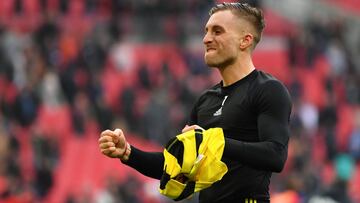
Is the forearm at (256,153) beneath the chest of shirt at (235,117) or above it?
beneath

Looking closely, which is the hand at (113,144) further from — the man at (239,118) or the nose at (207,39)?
the nose at (207,39)

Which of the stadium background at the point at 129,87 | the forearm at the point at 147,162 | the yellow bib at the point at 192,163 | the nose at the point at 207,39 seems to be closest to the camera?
the yellow bib at the point at 192,163

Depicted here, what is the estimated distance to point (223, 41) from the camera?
5.64 meters

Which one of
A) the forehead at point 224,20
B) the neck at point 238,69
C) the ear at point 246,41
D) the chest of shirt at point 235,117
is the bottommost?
the chest of shirt at point 235,117

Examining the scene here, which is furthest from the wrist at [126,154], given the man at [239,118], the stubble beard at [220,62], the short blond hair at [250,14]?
the short blond hair at [250,14]

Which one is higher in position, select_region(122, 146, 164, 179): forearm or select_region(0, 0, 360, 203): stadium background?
select_region(0, 0, 360, 203): stadium background

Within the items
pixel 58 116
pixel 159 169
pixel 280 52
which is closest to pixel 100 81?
pixel 58 116

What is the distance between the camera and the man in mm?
5320

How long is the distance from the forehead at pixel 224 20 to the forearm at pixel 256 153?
2.18 ft

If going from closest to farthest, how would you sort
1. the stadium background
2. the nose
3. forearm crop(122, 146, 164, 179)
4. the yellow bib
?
the yellow bib < the nose < forearm crop(122, 146, 164, 179) < the stadium background

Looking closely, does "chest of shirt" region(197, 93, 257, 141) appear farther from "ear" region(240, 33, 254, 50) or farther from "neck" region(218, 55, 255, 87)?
"ear" region(240, 33, 254, 50)

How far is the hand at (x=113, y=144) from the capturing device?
546 centimetres

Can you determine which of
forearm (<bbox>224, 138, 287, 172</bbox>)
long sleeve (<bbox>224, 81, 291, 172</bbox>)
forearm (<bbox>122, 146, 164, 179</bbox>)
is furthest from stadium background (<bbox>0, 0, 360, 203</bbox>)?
forearm (<bbox>224, 138, 287, 172</bbox>)

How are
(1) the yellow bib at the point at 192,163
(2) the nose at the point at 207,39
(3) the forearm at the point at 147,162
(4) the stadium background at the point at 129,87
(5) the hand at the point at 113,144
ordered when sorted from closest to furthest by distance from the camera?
(1) the yellow bib at the point at 192,163 → (5) the hand at the point at 113,144 → (2) the nose at the point at 207,39 → (3) the forearm at the point at 147,162 → (4) the stadium background at the point at 129,87
